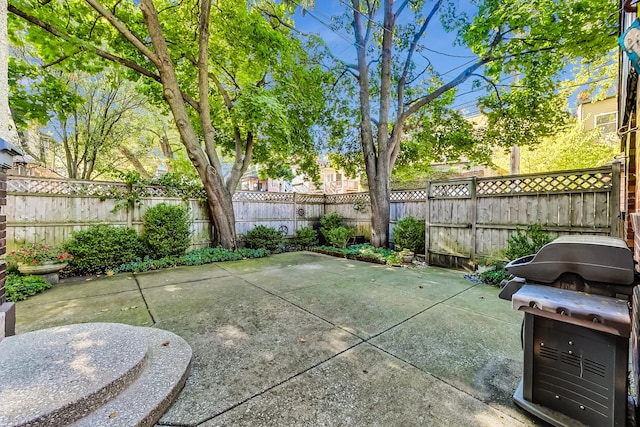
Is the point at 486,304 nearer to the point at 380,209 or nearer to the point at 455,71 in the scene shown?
the point at 380,209

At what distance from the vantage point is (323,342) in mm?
2385

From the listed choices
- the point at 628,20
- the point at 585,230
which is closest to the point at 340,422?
the point at 628,20

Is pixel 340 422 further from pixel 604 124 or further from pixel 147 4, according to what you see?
pixel 604 124

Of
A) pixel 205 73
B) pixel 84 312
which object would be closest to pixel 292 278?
pixel 84 312

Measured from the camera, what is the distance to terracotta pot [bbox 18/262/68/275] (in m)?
4.27

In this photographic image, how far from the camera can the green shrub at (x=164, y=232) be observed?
5863 millimetres

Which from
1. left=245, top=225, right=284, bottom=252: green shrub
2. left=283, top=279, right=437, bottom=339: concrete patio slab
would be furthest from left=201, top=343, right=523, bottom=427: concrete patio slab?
left=245, top=225, right=284, bottom=252: green shrub

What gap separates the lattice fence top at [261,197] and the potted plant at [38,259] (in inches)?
160

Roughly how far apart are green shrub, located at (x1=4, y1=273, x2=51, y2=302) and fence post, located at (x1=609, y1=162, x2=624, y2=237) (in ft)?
29.3

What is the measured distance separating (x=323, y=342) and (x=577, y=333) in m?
1.80

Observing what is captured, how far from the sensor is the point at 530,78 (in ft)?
20.0

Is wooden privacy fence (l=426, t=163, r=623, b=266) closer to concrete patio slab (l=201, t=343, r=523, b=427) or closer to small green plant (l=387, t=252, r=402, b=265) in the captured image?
small green plant (l=387, t=252, r=402, b=265)

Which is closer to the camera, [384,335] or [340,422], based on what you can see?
[340,422]

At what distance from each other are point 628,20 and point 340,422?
388cm
